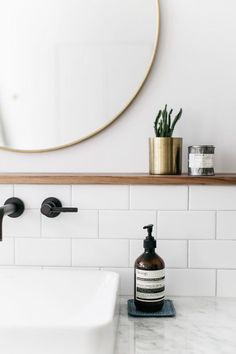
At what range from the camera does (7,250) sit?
1132 mm

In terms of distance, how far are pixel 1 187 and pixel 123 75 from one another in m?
0.44

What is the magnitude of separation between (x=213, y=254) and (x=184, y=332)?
0.27 m

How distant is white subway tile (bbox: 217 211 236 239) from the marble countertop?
170 millimetres

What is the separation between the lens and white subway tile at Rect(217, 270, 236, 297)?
1.09 m

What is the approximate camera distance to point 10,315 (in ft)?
3.30

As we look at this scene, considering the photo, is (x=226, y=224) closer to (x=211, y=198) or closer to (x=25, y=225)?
(x=211, y=198)

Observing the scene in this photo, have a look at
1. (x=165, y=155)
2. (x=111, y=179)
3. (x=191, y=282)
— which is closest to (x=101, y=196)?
(x=111, y=179)

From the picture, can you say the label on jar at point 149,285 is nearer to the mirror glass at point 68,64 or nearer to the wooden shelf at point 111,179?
the wooden shelf at point 111,179

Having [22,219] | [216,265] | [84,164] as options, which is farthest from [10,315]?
[216,265]

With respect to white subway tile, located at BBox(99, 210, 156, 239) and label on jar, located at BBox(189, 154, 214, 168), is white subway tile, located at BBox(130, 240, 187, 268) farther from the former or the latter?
label on jar, located at BBox(189, 154, 214, 168)

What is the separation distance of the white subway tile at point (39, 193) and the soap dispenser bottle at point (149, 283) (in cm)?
26

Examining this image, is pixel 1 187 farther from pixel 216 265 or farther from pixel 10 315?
pixel 216 265

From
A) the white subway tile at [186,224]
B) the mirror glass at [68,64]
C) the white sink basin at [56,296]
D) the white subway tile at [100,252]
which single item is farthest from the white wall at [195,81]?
the white sink basin at [56,296]

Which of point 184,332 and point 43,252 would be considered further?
point 43,252
